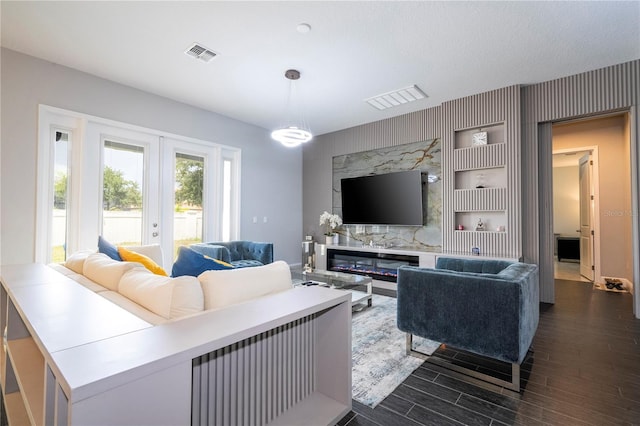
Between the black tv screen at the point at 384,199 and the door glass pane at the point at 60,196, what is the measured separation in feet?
13.7

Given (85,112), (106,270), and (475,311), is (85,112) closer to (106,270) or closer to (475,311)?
(106,270)

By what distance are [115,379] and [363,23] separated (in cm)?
303

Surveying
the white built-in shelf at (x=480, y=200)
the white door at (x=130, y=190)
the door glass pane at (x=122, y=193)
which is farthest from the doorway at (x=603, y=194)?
the door glass pane at (x=122, y=193)

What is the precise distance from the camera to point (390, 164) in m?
5.26

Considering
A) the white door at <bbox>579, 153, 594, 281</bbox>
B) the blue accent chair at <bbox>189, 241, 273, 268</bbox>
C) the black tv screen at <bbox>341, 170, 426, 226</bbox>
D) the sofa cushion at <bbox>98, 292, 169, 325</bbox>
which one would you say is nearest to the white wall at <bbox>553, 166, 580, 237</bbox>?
the white door at <bbox>579, 153, 594, 281</bbox>

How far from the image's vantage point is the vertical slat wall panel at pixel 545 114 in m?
3.42

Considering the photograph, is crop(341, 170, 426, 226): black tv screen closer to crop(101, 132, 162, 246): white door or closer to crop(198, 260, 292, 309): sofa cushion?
crop(101, 132, 162, 246): white door

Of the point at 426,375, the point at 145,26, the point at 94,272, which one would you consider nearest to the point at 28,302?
the point at 94,272

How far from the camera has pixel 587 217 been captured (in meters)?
5.21

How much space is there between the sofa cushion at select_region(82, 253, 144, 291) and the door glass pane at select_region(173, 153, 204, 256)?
8.32ft

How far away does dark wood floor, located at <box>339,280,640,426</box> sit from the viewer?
1.66 m

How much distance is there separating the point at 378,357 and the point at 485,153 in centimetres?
323

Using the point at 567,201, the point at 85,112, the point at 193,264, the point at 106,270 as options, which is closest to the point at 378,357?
the point at 193,264

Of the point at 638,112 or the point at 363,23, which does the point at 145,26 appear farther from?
the point at 638,112
